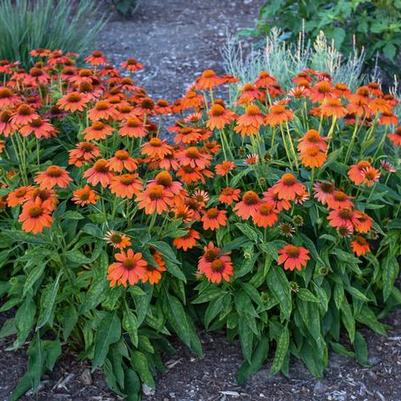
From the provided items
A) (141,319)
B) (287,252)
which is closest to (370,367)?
(287,252)

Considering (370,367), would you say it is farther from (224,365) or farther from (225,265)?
(225,265)

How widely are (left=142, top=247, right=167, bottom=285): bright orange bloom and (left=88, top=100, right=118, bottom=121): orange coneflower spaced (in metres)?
0.56

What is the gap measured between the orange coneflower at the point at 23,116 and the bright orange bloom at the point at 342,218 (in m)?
1.20

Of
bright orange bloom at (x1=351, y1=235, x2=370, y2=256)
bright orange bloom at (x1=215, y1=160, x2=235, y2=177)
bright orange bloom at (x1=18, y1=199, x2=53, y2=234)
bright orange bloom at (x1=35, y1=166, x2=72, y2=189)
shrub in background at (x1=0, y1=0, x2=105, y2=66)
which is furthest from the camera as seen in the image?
shrub in background at (x1=0, y1=0, x2=105, y2=66)

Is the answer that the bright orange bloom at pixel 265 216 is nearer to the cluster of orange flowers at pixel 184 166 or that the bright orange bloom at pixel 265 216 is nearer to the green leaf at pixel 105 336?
the cluster of orange flowers at pixel 184 166

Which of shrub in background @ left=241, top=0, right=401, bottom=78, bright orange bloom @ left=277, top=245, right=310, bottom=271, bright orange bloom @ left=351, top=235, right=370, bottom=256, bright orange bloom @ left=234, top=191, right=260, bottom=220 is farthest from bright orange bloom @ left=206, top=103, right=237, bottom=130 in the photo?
shrub in background @ left=241, top=0, right=401, bottom=78

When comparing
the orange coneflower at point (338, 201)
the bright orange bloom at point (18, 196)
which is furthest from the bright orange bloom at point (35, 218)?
the orange coneflower at point (338, 201)

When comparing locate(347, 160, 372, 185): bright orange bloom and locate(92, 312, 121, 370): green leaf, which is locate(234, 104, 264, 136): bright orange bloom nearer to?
locate(347, 160, 372, 185): bright orange bloom

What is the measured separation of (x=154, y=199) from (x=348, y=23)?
315 cm

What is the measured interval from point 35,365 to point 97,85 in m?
1.27

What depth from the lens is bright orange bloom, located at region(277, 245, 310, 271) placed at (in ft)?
8.07

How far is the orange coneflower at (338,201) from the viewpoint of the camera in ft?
8.07

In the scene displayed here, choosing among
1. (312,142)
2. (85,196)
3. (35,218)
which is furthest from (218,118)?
(35,218)

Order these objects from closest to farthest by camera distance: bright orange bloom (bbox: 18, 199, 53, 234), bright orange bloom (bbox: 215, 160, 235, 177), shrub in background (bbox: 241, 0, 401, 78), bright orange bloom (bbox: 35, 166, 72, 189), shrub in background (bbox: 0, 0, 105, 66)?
bright orange bloom (bbox: 18, 199, 53, 234)
bright orange bloom (bbox: 35, 166, 72, 189)
bright orange bloom (bbox: 215, 160, 235, 177)
shrub in background (bbox: 241, 0, 401, 78)
shrub in background (bbox: 0, 0, 105, 66)
